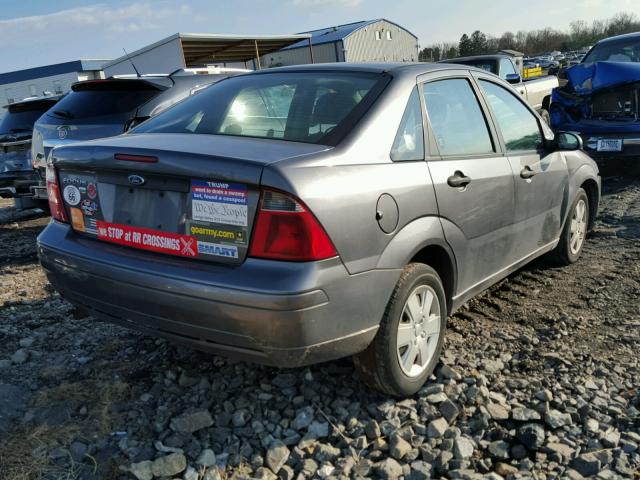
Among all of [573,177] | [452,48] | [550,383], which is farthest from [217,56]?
[452,48]

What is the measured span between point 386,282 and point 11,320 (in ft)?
9.50

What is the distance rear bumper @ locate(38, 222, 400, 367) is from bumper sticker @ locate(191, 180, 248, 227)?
194 mm

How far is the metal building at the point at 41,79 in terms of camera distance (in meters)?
37.6

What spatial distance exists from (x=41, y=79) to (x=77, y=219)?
138 feet

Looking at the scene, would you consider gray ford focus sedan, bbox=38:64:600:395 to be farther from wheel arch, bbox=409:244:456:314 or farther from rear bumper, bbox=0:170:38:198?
rear bumper, bbox=0:170:38:198

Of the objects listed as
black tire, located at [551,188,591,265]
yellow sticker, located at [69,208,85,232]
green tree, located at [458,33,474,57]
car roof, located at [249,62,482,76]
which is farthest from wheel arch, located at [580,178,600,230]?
green tree, located at [458,33,474,57]

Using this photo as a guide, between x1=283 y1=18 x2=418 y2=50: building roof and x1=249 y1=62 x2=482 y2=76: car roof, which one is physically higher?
x1=283 y1=18 x2=418 y2=50: building roof

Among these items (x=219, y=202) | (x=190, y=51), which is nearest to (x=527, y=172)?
(x=219, y=202)

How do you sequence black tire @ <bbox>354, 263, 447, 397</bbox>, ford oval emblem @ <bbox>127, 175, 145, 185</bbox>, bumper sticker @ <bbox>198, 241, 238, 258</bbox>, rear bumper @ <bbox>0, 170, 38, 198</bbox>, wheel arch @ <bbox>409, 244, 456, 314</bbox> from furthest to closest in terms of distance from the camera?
1. rear bumper @ <bbox>0, 170, 38, 198</bbox>
2. wheel arch @ <bbox>409, 244, 456, 314</bbox>
3. black tire @ <bbox>354, 263, 447, 397</bbox>
4. ford oval emblem @ <bbox>127, 175, 145, 185</bbox>
5. bumper sticker @ <bbox>198, 241, 238, 258</bbox>

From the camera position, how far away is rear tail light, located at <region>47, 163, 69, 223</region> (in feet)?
9.82

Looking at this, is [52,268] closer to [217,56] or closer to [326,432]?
[326,432]

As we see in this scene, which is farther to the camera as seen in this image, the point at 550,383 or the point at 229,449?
the point at 550,383

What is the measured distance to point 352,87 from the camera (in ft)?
10.0

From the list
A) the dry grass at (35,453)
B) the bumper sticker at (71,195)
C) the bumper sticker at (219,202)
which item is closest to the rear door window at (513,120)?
the bumper sticker at (219,202)
